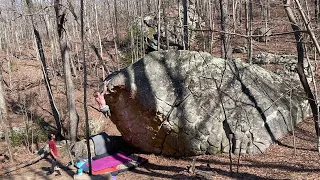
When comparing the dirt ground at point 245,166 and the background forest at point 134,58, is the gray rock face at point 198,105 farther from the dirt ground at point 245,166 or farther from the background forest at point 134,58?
the background forest at point 134,58

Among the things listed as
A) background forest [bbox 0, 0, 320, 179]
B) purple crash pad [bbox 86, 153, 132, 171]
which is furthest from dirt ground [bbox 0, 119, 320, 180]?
purple crash pad [bbox 86, 153, 132, 171]

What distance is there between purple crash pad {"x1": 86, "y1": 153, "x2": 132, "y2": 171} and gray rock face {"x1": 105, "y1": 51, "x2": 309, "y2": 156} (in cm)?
95

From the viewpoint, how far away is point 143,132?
1141 cm

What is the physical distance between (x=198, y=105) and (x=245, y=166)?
2595 mm

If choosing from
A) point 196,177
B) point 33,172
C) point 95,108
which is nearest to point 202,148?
point 196,177

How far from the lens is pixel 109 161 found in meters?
11.0

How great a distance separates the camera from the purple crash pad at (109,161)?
10.7 meters

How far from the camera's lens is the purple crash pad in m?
10.7

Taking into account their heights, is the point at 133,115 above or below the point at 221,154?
above

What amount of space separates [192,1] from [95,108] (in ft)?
63.2

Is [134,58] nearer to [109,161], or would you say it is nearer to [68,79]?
[68,79]

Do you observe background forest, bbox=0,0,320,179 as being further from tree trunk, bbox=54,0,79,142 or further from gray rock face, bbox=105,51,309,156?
gray rock face, bbox=105,51,309,156

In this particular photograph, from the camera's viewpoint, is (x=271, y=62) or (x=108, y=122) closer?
(x=108, y=122)

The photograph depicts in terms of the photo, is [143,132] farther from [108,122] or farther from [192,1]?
[192,1]
